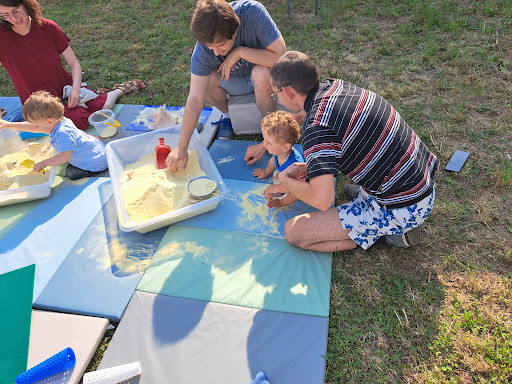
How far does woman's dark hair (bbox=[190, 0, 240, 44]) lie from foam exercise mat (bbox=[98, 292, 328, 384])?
1.65 m

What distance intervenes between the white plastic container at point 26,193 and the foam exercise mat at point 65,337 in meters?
1.09

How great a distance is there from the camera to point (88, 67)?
15.7 ft

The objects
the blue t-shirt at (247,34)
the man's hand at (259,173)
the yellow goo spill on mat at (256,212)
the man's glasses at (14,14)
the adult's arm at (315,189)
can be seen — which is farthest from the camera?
the man's glasses at (14,14)

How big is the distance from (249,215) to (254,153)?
65cm

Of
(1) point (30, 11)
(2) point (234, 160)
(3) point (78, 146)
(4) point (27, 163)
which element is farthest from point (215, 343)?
(1) point (30, 11)

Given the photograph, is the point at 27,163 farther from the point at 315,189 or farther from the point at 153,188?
the point at 315,189

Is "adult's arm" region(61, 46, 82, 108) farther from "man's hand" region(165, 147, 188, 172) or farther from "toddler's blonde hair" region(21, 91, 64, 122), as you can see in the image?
"man's hand" region(165, 147, 188, 172)

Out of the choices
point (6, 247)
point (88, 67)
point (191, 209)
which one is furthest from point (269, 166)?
point (88, 67)

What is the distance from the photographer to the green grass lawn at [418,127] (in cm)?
188

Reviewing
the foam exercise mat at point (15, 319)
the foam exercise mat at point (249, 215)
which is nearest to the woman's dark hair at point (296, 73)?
the foam exercise mat at point (249, 215)

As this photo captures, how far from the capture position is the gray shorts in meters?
3.13

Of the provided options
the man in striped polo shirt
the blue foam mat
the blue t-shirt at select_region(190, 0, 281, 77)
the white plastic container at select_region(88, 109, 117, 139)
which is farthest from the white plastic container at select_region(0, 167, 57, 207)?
the man in striped polo shirt

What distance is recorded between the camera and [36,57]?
345 cm

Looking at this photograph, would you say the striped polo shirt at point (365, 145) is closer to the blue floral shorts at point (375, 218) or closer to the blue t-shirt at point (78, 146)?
the blue floral shorts at point (375, 218)
